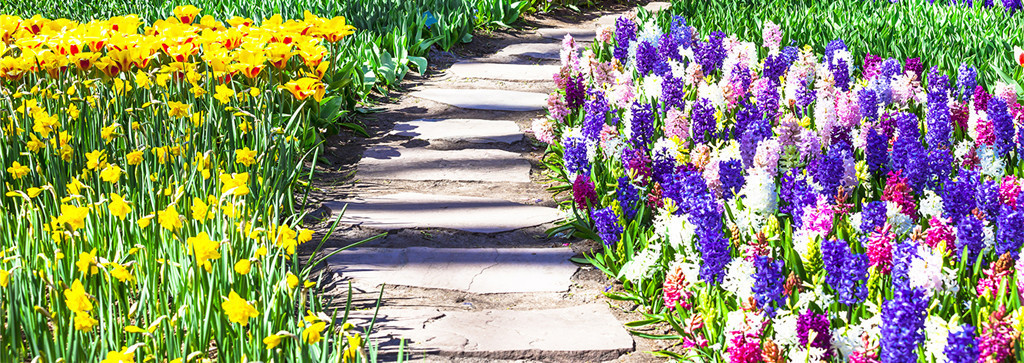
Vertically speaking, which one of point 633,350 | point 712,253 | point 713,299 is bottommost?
point 633,350

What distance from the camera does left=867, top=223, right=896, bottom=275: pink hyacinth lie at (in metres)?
1.91

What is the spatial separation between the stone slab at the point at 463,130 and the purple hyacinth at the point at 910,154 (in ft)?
5.54

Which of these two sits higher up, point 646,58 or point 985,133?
point 646,58

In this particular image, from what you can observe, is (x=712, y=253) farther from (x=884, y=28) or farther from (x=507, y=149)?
(x=884, y=28)

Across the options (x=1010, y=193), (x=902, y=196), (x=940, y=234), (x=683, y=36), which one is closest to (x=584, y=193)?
(x=902, y=196)

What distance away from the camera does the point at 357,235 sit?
286 cm

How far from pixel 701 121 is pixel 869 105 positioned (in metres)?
0.54

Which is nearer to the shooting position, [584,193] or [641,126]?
[584,193]

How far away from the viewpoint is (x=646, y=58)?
369cm

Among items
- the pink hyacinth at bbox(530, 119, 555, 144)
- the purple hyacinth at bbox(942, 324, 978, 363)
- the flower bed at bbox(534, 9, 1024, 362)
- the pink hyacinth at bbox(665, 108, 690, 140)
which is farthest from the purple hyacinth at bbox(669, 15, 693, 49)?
the purple hyacinth at bbox(942, 324, 978, 363)

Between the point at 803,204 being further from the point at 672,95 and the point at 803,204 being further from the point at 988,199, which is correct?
the point at 672,95

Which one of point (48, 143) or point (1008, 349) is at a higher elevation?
point (48, 143)

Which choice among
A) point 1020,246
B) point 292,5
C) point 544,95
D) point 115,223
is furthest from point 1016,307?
point 292,5

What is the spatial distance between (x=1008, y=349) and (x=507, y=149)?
93.1 inches
